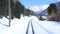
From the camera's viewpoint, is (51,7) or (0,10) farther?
(51,7)

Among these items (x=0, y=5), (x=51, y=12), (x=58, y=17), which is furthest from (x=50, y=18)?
(x=0, y=5)

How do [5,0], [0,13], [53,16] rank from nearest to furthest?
[0,13], [5,0], [53,16]

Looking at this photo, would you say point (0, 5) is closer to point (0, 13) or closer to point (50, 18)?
point (0, 13)

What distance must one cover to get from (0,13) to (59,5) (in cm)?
3720

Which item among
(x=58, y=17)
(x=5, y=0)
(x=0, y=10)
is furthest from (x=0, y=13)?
(x=58, y=17)

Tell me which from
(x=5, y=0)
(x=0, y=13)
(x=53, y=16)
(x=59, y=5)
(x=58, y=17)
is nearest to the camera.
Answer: (x=0, y=13)

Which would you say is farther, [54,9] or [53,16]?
[54,9]

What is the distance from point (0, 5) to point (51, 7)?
101ft

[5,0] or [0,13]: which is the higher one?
[5,0]

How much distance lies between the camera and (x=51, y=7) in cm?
7219

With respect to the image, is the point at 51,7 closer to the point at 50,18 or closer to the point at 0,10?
the point at 50,18

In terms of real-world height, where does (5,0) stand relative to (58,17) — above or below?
above

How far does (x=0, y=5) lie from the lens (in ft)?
149

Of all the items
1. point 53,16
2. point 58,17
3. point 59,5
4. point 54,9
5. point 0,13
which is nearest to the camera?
point 0,13
